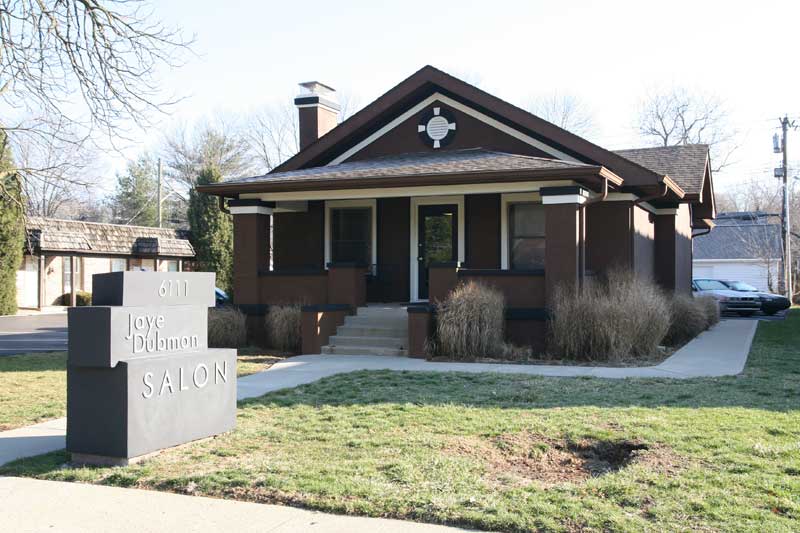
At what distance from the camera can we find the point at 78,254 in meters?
32.3

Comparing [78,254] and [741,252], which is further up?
[741,252]

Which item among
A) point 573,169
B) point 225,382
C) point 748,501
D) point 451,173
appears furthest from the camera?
point 451,173

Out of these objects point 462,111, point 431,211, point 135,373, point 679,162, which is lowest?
point 135,373

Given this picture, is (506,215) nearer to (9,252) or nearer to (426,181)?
(426,181)

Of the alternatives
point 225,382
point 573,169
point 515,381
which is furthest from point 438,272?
point 225,382

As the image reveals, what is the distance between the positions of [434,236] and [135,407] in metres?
12.0

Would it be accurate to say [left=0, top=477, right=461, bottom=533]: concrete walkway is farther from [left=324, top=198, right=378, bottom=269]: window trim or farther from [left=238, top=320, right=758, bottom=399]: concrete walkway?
[left=324, top=198, right=378, bottom=269]: window trim

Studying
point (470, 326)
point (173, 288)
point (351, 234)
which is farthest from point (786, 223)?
point (173, 288)

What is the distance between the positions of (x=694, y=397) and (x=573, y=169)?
567 cm

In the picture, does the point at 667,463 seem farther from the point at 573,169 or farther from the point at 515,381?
the point at 573,169

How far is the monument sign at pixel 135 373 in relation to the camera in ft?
22.1

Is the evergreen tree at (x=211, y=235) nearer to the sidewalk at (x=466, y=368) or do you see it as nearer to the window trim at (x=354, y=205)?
the window trim at (x=354, y=205)

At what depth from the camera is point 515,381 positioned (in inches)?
421

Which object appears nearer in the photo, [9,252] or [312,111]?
[312,111]
